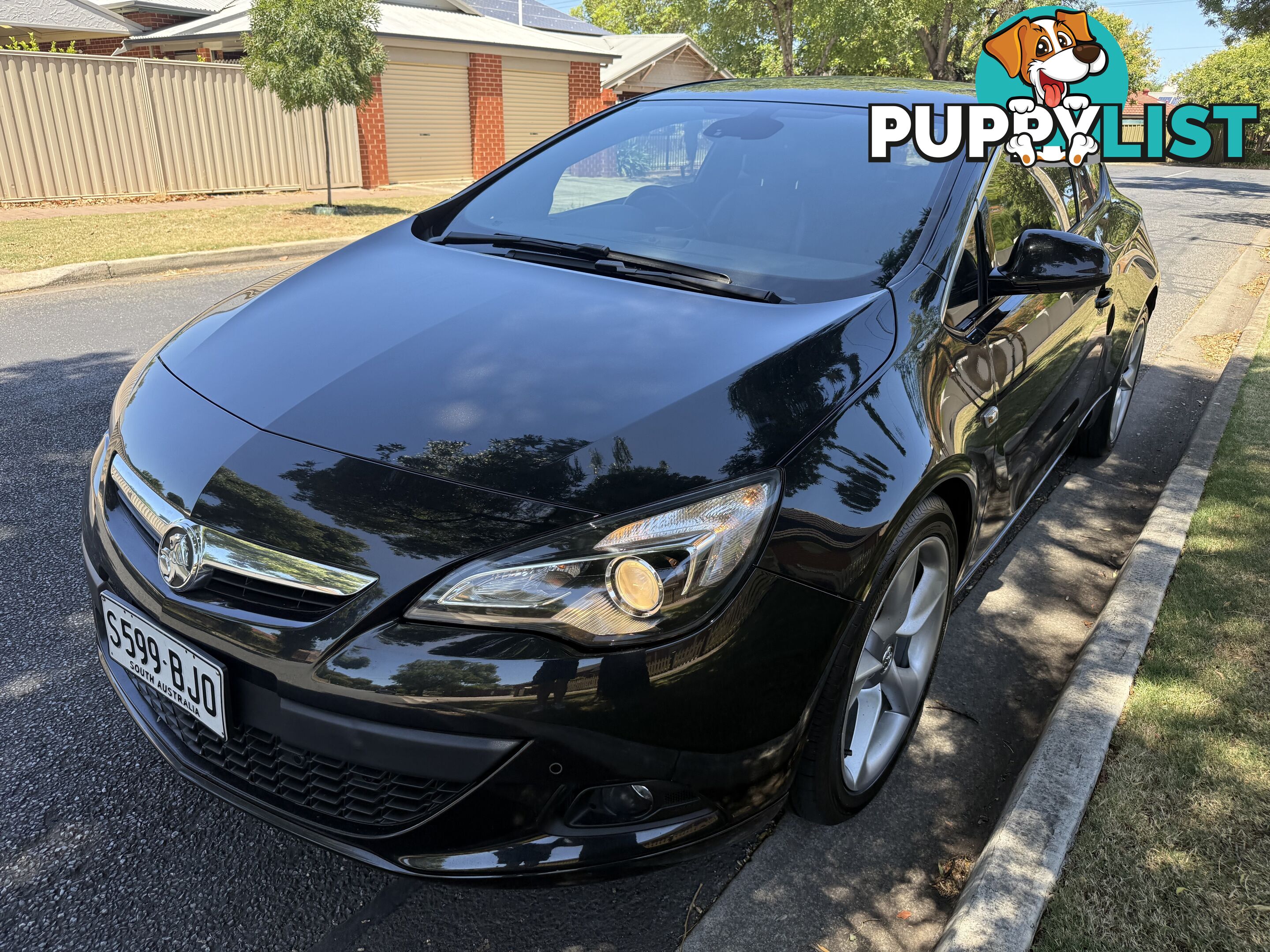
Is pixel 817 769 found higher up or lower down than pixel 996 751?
higher up

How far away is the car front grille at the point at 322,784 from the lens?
5.57 feet

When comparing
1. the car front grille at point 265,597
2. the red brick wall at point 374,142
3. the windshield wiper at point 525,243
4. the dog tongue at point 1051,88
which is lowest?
the car front grille at point 265,597

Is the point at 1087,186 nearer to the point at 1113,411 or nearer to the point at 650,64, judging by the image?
the point at 1113,411

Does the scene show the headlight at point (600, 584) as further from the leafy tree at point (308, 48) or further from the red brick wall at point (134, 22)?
the red brick wall at point (134, 22)

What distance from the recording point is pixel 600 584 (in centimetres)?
166

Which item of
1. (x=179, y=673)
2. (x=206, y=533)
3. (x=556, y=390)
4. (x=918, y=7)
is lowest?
(x=179, y=673)

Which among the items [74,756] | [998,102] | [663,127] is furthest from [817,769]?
[998,102]

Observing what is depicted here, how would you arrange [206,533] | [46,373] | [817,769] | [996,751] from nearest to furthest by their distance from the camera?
[206,533], [817,769], [996,751], [46,373]

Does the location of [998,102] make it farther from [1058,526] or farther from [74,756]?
[74,756]

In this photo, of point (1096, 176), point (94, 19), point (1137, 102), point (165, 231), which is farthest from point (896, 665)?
point (1137, 102)

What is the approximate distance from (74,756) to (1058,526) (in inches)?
148

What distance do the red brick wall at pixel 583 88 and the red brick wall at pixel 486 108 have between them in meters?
2.56

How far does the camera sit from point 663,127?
11.0ft

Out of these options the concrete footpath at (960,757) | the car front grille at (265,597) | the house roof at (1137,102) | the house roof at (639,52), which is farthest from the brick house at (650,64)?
the house roof at (1137,102)
